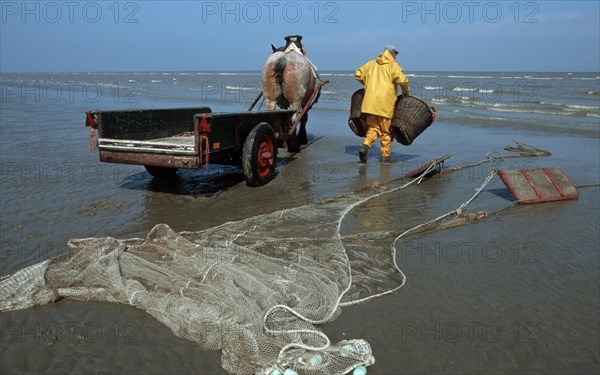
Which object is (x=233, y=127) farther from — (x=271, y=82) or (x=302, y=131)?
(x=302, y=131)

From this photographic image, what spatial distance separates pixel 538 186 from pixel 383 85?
10.7 feet

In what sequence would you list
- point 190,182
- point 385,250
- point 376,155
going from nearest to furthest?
point 385,250 → point 190,182 → point 376,155

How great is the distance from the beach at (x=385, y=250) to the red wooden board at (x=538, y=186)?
154 millimetres

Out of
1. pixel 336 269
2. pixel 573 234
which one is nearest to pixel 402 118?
pixel 573 234

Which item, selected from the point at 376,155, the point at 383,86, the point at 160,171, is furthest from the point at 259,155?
the point at 376,155

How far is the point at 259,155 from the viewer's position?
749cm

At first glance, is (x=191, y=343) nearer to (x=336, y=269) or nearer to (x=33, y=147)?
(x=336, y=269)

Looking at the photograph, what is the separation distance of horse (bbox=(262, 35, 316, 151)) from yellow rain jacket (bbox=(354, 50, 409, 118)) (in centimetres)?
154

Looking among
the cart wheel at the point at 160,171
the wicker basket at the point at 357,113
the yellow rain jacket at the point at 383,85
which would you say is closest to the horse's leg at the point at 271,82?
the wicker basket at the point at 357,113

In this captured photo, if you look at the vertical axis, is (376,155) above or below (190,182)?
above

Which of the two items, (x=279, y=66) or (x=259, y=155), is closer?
(x=259, y=155)

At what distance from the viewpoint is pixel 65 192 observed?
23.5 feet

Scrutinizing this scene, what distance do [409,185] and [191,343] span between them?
5300 mm

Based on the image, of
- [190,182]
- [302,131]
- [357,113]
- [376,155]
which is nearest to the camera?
[190,182]
